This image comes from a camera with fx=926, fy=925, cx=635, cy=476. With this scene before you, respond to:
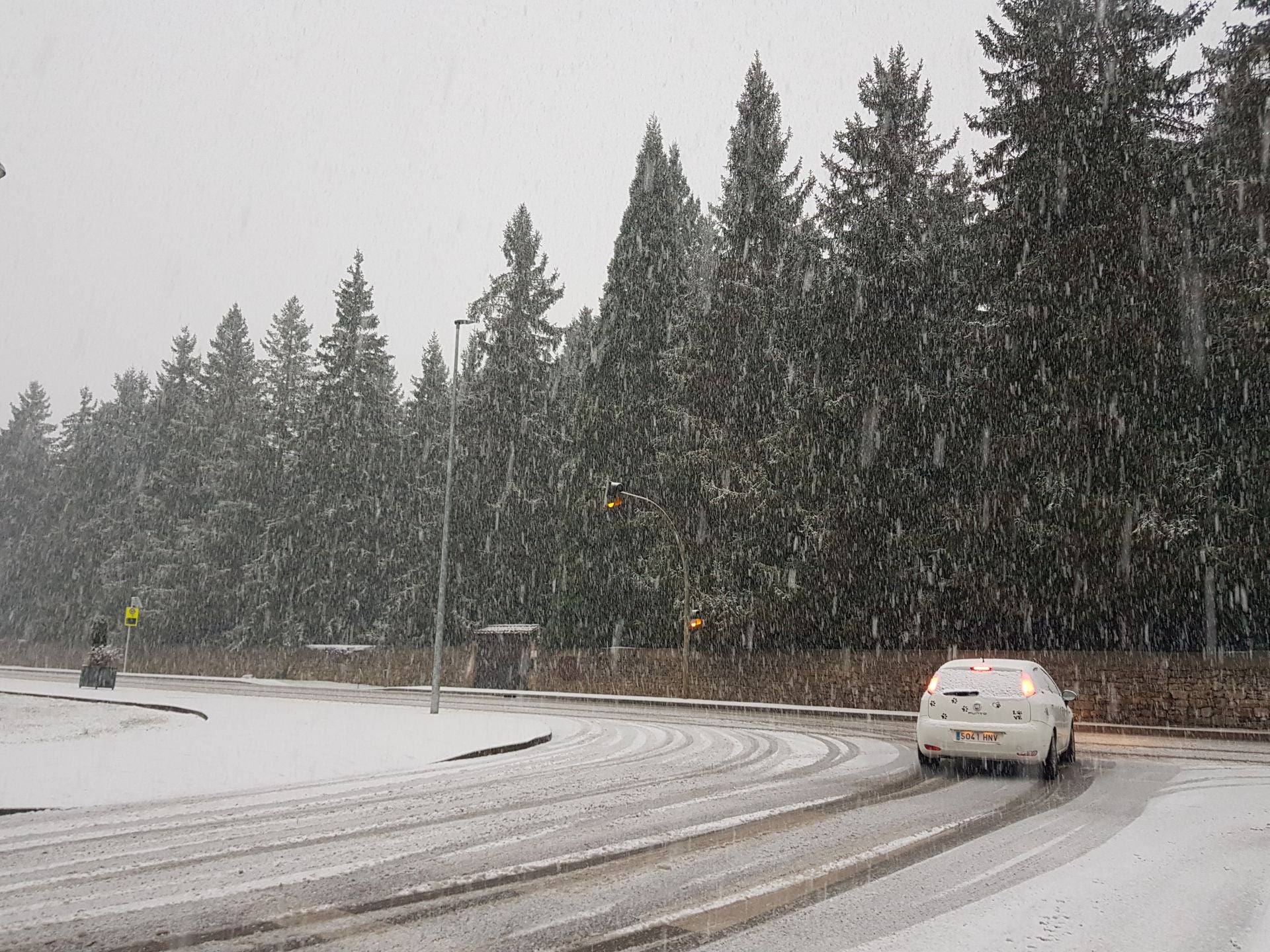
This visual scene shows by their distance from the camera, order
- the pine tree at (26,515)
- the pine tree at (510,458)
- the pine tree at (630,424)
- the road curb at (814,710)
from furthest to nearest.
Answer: the pine tree at (26,515) < the pine tree at (510,458) < the pine tree at (630,424) < the road curb at (814,710)

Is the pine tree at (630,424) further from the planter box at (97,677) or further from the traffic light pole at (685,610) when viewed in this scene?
the planter box at (97,677)

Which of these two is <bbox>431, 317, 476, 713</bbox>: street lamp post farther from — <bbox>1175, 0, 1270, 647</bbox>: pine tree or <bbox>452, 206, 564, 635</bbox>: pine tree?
<bbox>452, 206, 564, 635</bbox>: pine tree

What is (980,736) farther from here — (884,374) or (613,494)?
(884,374)

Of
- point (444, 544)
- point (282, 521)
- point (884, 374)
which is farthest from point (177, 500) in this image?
point (884, 374)

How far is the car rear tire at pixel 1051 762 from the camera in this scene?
1080cm

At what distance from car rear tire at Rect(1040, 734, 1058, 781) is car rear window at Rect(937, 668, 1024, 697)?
24.9 inches

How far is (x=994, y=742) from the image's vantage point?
1090cm

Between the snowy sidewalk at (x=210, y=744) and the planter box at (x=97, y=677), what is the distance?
20.7ft

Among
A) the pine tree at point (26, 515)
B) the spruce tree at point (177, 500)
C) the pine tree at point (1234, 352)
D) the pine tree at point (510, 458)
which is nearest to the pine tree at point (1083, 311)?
the pine tree at point (1234, 352)

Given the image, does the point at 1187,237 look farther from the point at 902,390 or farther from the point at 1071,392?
the point at 902,390

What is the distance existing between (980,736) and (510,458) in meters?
37.7

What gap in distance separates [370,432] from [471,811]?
50.3 metres

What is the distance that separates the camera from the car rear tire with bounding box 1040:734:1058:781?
10.8m

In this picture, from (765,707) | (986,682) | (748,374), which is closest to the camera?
(986,682)
